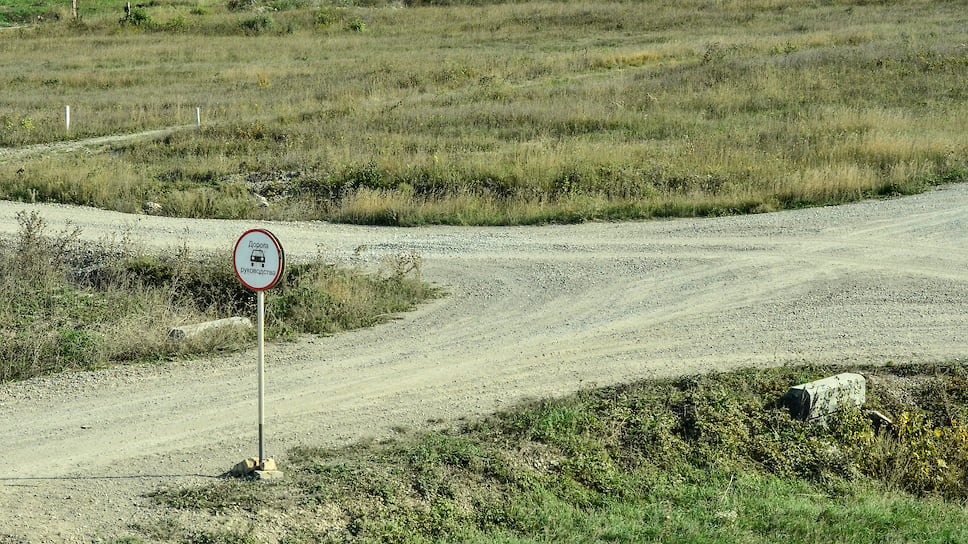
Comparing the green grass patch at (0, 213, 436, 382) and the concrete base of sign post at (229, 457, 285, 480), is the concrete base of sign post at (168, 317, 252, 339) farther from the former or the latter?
the concrete base of sign post at (229, 457, 285, 480)

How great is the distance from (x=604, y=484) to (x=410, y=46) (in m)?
43.7

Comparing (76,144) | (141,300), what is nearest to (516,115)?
(76,144)

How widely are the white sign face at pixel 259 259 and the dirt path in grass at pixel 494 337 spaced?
1.66 metres

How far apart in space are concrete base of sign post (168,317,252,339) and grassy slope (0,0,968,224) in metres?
6.70

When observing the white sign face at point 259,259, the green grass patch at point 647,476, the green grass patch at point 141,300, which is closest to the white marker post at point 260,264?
the white sign face at point 259,259

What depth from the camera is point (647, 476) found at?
28.5 ft

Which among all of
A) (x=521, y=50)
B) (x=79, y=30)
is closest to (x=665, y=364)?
(x=521, y=50)

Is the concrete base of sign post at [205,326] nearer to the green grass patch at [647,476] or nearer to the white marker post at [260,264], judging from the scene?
the green grass patch at [647,476]

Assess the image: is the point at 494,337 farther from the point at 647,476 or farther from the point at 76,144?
the point at 76,144

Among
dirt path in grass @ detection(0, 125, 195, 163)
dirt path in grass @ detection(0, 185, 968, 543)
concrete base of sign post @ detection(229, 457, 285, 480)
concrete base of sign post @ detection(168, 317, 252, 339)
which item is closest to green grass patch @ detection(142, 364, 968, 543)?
concrete base of sign post @ detection(229, 457, 285, 480)

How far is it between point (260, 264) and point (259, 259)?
4 cm

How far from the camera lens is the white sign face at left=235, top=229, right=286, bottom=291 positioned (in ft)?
25.3

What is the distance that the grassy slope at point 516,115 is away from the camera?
1959 cm

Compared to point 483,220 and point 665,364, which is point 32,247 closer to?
point 483,220
